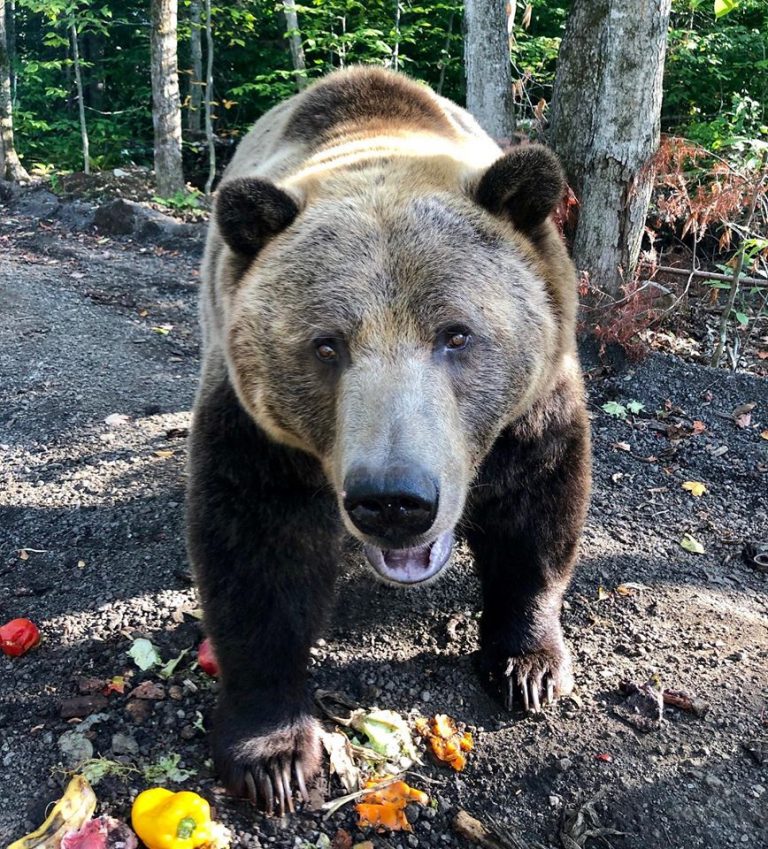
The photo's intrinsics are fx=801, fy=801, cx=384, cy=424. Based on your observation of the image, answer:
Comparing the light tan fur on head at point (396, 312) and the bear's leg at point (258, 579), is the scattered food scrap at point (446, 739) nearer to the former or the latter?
the bear's leg at point (258, 579)

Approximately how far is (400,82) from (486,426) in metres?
1.80

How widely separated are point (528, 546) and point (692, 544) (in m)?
1.48

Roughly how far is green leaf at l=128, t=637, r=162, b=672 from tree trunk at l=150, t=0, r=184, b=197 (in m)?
11.0

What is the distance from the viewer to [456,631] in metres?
3.60

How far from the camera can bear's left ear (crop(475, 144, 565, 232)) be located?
2494 millimetres

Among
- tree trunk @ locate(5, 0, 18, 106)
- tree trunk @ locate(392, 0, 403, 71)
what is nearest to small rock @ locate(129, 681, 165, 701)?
tree trunk @ locate(392, 0, 403, 71)

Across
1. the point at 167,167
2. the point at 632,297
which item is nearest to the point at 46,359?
the point at 632,297

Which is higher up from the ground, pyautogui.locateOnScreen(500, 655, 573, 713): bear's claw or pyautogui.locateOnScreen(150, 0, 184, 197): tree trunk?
pyautogui.locateOnScreen(150, 0, 184, 197): tree trunk

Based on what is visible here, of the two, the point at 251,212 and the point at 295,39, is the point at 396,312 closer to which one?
the point at 251,212

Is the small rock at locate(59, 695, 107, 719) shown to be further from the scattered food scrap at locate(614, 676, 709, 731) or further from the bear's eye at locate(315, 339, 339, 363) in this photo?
the scattered food scrap at locate(614, 676, 709, 731)

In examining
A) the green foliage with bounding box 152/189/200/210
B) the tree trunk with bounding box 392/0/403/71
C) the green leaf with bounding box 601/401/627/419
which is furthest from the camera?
the tree trunk with bounding box 392/0/403/71

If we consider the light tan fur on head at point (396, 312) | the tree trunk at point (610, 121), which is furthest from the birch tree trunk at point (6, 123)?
the light tan fur on head at point (396, 312)

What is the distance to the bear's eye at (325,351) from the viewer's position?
2.40 m

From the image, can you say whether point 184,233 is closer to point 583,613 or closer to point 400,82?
point 400,82
